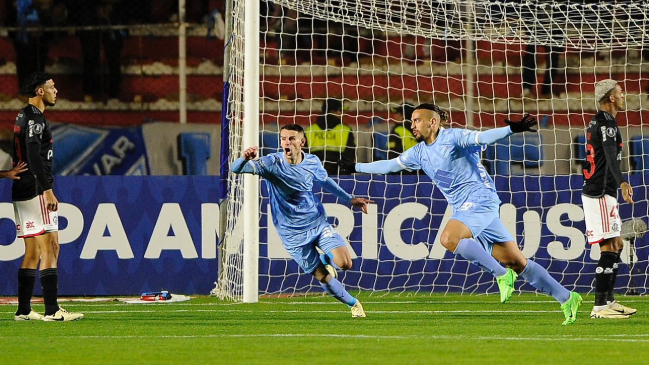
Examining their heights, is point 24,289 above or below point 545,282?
below

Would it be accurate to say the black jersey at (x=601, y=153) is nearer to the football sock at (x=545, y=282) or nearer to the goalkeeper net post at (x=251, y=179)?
the football sock at (x=545, y=282)

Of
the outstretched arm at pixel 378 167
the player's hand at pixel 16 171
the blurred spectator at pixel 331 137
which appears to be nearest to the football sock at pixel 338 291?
the outstretched arm at pixel 378 167

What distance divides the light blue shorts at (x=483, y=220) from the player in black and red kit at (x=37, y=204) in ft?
10.6

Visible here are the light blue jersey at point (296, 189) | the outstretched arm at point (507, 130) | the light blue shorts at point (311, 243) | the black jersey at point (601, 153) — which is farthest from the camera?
the light blue jersey at point (296, 189)

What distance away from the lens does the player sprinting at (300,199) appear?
9484mm

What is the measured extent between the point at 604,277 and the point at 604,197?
646 mm

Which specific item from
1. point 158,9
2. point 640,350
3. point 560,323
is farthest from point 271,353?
point 158,9

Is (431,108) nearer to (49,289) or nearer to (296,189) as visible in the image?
(296,189)

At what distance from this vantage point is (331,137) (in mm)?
13883

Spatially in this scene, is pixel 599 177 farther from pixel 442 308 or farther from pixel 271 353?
pixel 271 353

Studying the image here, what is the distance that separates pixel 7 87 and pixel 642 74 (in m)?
9.10

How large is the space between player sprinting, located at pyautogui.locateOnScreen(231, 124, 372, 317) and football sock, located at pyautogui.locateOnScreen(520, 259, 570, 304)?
175 cm

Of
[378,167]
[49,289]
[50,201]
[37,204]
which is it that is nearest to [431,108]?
[378,167]

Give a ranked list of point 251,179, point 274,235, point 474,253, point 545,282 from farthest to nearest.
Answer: point 274,235 < point 251,179 < point 474,253 < point 545,282
